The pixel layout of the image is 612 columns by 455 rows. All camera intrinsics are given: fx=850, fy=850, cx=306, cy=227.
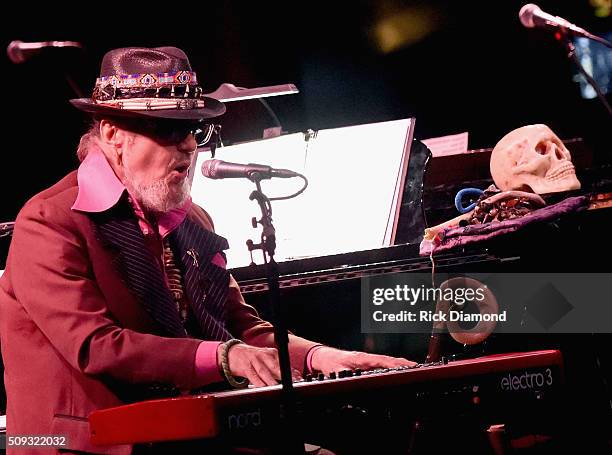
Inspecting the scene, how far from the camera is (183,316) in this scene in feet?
9.87

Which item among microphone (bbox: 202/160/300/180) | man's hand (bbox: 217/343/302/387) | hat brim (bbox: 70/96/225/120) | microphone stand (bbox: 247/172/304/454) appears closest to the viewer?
microphone stand (bbox: 247/172/304/454)

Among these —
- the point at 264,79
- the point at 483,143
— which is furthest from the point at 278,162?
the point at 483,143

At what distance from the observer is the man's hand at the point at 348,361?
2.62m

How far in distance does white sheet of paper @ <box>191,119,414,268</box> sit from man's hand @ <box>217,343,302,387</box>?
52.0 inches

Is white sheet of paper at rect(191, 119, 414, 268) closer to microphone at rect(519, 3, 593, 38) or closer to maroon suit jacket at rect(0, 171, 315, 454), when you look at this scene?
microphone at rect(519, 3, 593, 38)

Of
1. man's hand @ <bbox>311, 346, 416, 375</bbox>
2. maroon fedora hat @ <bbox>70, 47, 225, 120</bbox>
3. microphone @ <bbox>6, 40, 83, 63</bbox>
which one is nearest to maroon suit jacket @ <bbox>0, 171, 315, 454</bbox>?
maroon fedora hat @ <bbox>70, 47, 225, 120</bbox>

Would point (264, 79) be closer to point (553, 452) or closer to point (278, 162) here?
point (278, 162)

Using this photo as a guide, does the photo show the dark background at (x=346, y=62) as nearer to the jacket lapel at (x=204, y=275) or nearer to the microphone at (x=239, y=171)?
the jacket lapel at (x=204, y=275)

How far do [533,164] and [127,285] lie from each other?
1.95 metres

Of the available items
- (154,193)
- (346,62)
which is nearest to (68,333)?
(154,193)

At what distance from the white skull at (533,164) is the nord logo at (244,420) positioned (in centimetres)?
213

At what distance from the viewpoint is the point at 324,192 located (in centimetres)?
393

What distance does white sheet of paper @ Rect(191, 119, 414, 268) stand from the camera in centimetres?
375

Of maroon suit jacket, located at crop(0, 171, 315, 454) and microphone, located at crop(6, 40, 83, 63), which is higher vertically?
microphone, located at crop(6, 40, 83, 63)
